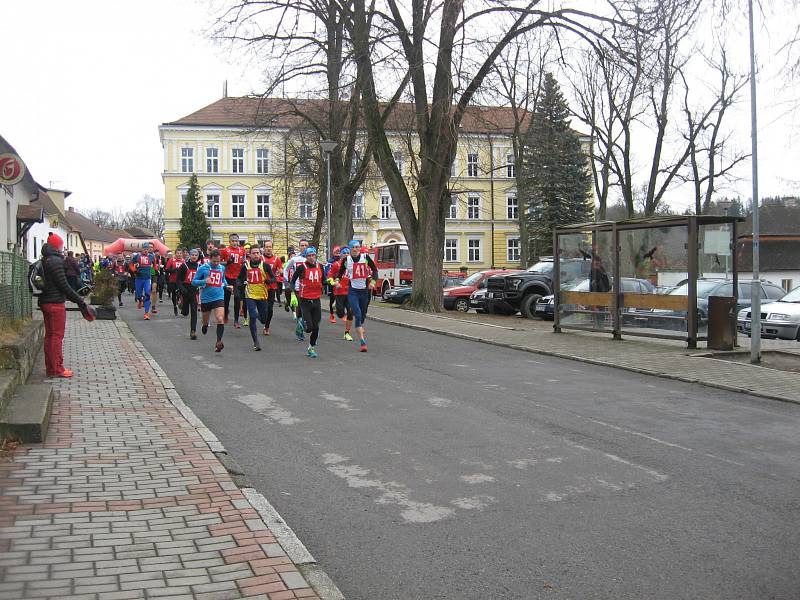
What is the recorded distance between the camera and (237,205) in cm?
7612

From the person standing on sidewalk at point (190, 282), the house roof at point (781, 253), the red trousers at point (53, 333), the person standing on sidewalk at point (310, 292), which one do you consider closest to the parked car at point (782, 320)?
the person standing on sidewalk at point (310, 292)

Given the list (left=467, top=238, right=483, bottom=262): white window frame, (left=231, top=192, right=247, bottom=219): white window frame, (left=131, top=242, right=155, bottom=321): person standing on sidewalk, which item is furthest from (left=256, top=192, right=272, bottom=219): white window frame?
(left=131, top=242, right=155, bottom=321): person standing on sidewalk

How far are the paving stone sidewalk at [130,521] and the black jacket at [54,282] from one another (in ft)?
7.68

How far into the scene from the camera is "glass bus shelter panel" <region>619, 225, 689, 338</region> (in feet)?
50.4

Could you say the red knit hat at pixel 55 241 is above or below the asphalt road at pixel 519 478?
above

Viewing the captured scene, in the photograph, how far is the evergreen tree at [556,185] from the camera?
50.6 m

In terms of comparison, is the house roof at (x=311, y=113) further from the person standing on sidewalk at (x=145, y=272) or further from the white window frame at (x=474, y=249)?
the white window frame at (x=474, y=249)

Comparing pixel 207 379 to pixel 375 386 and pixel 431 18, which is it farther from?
pixel 431 18

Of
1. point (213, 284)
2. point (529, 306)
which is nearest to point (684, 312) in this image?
point (213, 284)

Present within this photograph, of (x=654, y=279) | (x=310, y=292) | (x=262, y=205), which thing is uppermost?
(x=262, y=205)

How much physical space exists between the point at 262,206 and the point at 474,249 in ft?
69.5

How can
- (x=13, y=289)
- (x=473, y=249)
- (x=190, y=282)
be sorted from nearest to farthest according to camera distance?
(x=13, y=289), (x=190, y=282), (x=473, y=249)

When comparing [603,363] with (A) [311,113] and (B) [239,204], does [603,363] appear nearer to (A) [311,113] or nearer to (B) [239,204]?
(A) [311,113]

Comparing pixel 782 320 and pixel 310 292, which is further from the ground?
pixel 310 292
